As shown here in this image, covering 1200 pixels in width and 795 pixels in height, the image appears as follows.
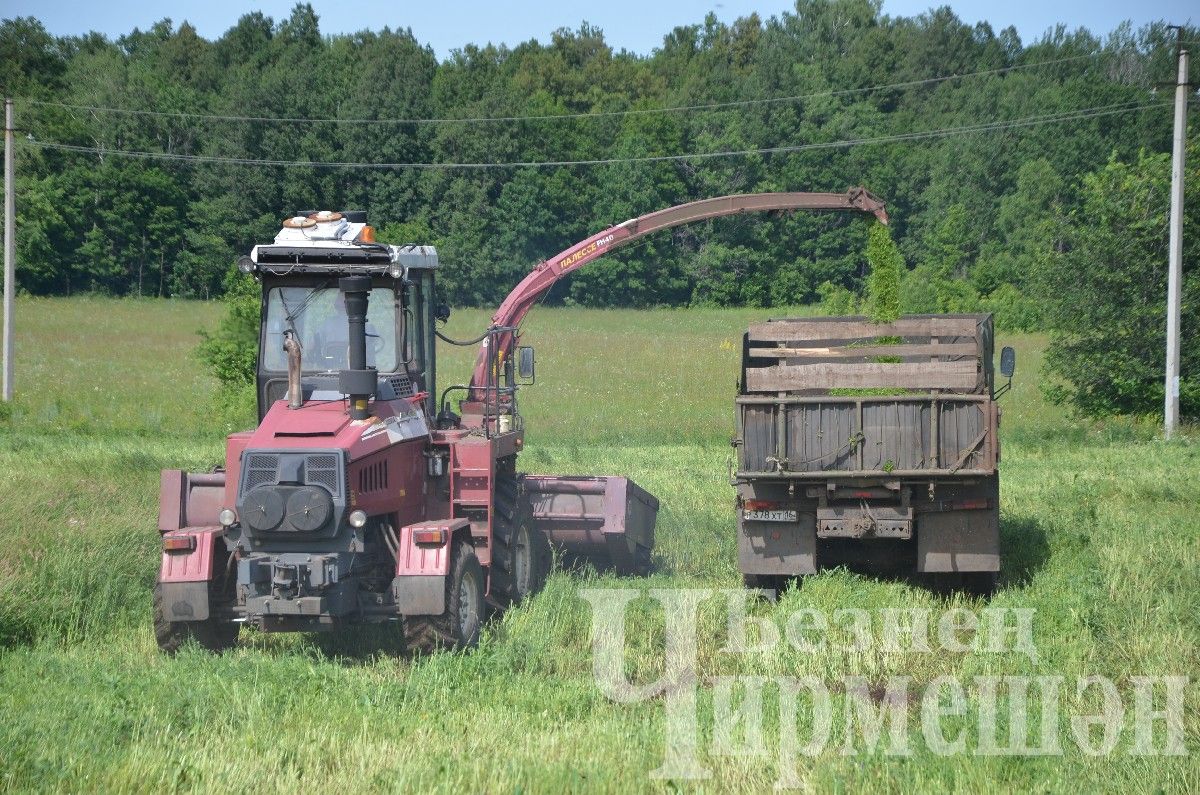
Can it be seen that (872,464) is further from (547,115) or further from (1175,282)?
(547,115)

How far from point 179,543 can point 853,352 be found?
6.16 meters

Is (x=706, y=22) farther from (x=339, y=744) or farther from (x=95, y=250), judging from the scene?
(x=339, y=744)

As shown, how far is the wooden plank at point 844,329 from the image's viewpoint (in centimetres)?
1234

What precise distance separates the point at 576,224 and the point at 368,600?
54.6 meters

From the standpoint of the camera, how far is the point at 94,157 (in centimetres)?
6450

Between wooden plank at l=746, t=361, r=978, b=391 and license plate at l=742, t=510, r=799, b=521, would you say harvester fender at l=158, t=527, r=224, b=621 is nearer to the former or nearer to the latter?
license plate at l=742, t=510, r=799, b=521

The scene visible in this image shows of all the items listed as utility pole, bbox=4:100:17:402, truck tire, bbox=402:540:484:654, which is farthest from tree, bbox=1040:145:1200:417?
utility pole, bbox=4:100:17:402

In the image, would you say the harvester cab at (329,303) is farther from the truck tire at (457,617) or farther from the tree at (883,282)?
the tree at (883,282)

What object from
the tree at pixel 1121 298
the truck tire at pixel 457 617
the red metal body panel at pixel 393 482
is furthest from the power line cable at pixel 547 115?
the truck tire at pixel 457 617

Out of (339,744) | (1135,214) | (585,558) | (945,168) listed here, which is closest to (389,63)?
(945,168)

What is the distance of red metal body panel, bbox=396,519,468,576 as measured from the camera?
30.6 ft

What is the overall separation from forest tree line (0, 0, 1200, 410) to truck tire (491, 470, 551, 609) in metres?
36.2

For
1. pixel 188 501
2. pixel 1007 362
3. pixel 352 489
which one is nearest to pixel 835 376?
pixel 1007 362

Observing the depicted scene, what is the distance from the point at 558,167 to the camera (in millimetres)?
63031
